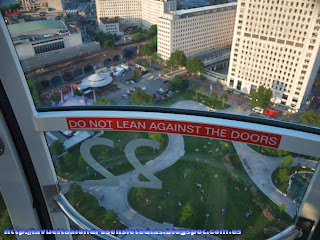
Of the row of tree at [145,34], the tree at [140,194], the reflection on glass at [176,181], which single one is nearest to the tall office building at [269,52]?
the reflection on glass at [176,181]

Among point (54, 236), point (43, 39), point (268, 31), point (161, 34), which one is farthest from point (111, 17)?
point (54, 236)

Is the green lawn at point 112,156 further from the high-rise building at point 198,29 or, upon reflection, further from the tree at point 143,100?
the high-rise building at point 198,29

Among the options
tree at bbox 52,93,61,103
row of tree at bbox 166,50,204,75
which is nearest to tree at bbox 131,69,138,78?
row of tree at bbox 166,50,204,75

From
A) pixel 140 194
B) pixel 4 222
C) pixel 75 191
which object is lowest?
pixel 4 222

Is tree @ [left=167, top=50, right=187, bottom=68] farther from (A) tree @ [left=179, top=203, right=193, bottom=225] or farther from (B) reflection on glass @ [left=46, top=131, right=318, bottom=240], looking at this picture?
(A) tree @ [left=179, top=203, right=193, bottom=225]

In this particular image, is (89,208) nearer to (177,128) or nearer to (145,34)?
(177,128)

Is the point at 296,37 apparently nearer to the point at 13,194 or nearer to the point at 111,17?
the point at 13,194

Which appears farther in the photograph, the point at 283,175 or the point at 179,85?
the point at 179,85

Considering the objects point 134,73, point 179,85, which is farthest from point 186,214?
point 134,73
